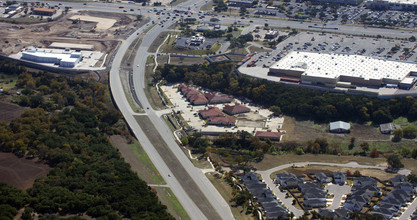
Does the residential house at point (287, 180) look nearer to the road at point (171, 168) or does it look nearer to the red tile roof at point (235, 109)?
the road at point (171, 168)

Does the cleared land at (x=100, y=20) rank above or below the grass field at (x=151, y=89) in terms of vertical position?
above

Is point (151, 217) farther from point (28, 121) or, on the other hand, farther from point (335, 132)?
point (335, 132)

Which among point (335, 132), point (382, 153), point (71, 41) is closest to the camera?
point (382, 153)

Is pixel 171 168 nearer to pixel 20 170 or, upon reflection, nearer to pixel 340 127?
pixel 20 170

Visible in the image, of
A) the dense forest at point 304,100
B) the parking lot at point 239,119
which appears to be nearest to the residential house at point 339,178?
the parking lot at point 239,119

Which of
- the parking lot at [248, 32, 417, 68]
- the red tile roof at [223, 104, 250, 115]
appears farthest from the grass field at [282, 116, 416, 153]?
the parking lot at [248, 32, 417, 68]

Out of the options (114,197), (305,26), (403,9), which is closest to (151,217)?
(114,197)
